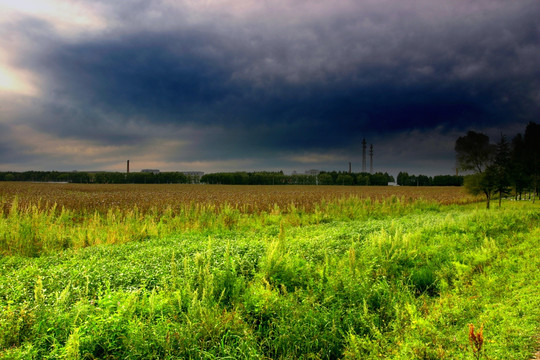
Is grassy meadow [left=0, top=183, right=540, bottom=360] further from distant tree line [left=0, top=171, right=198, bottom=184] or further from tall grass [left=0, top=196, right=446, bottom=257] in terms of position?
distant tree line [left=0, top=171, right=198, bottom=184]

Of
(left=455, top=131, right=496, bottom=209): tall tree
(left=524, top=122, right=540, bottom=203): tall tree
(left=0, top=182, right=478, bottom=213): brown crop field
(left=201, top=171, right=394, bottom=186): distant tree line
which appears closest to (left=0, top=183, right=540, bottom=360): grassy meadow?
(left=0, top=182, right=478, bottom=213): brown crop field

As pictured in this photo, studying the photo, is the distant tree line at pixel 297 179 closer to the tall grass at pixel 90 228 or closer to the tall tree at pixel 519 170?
the tall tree at pixel 519 170

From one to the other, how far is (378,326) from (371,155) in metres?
Result: 106

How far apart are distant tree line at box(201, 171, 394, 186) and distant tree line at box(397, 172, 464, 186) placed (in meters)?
4.56

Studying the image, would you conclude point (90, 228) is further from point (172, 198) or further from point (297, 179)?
point (297, 179)

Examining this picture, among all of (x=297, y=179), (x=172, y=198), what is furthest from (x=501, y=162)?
(x=297, y=179)

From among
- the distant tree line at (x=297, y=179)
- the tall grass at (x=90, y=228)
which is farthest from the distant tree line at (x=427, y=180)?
the tall grass at (x=90, y=228)

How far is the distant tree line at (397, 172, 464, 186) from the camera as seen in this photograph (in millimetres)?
111750

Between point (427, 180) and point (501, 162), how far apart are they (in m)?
93.8

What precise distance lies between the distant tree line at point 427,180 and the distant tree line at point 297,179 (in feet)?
15.0

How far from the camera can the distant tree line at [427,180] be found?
112m

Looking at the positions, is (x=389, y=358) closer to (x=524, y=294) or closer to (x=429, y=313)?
(x=429, y=313)

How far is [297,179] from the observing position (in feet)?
A: 390

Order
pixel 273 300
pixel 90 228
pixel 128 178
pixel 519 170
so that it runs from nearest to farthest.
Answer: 1. pixel 273 300
2. pixel 90 228
3. pixel 519 170
4. pixel 128 178
